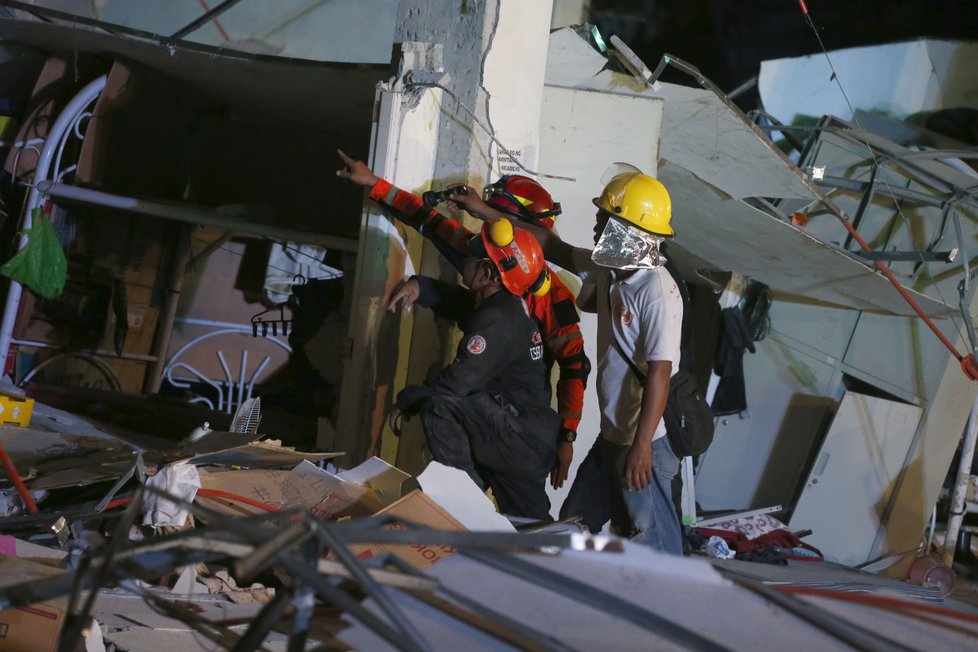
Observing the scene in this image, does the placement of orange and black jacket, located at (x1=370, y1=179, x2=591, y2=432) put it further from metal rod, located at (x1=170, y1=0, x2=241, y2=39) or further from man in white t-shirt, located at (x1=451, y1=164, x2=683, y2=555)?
metal rod, located at (x1=170, y1=0, x2=241, y2=39)

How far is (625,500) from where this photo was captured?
3.18m

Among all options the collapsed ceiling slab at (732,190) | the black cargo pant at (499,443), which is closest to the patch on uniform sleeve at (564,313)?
the black cargo pant at (499,443)

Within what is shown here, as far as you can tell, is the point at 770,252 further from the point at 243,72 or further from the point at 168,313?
the point at 168,313

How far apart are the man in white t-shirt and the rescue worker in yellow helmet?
279 mm

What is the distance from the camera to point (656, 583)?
1.26 meters

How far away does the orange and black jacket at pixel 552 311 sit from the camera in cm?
367

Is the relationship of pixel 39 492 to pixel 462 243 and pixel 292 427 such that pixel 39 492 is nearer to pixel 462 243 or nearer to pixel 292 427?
pixel 462 243

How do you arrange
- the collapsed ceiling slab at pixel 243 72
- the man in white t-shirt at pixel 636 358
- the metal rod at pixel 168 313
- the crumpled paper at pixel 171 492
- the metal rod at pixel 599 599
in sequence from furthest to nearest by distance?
the metal rod at pixel 168 313, the collapsed ceiling slab at pixel 243 72, the man in white t-shirt at pixel 636 358, the crumpled paper at pixel 171 492, the metal rod at pixel 599 599

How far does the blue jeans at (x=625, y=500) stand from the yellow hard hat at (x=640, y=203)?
807 mm

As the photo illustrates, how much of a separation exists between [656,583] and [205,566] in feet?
6.19

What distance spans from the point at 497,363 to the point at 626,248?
2.15 feet

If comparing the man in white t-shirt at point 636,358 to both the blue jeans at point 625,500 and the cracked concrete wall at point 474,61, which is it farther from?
the cracked concrete wall at point 474,61

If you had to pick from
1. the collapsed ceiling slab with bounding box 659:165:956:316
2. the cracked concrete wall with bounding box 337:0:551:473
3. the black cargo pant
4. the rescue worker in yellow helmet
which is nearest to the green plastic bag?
the cracked concrete wall with bounding box 337:0:551:473

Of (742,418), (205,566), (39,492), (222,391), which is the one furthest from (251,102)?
(742,418)
